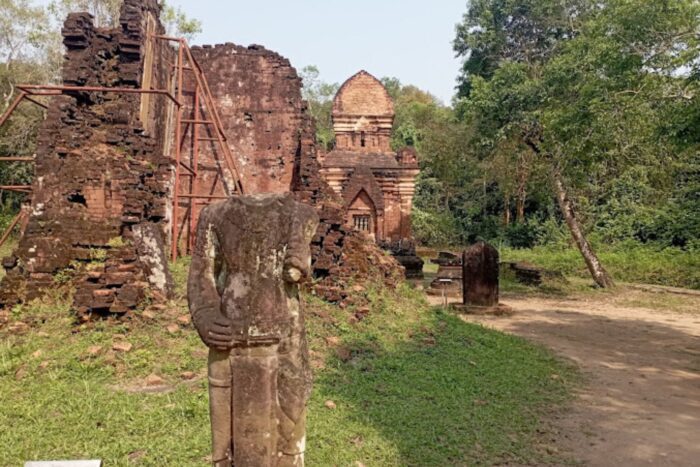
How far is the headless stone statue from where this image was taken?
281 centimetres

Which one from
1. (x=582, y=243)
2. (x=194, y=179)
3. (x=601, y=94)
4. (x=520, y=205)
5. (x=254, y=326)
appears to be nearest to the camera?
(x=254, y=326)

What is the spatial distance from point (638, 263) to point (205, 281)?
21280mm

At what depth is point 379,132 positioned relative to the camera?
950 inches

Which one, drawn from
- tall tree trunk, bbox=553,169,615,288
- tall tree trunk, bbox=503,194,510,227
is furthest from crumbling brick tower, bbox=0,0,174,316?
tall tree trunk, bbox=503,194,510,227

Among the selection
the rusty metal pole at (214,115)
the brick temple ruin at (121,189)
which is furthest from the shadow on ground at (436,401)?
the rusty metal pole at (214,115)

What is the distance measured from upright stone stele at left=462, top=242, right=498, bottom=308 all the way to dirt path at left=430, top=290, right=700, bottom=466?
0.57m

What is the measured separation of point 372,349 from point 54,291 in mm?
4990

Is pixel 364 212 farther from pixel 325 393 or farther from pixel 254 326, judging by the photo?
pixel 254 326

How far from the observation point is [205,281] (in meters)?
2.96

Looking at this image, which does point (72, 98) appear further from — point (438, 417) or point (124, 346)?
point (438, 417)

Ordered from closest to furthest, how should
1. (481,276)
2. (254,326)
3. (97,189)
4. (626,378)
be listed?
(254,326)
(626,378)
(97,189)
(481,276)

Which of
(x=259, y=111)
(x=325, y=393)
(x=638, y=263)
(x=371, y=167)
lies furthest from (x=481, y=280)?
(x=638, y=263)

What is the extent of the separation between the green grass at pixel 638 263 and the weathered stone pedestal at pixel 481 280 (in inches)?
385

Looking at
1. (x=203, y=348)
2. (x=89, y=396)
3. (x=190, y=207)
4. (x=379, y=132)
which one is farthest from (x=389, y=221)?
(x=89, y=396)
